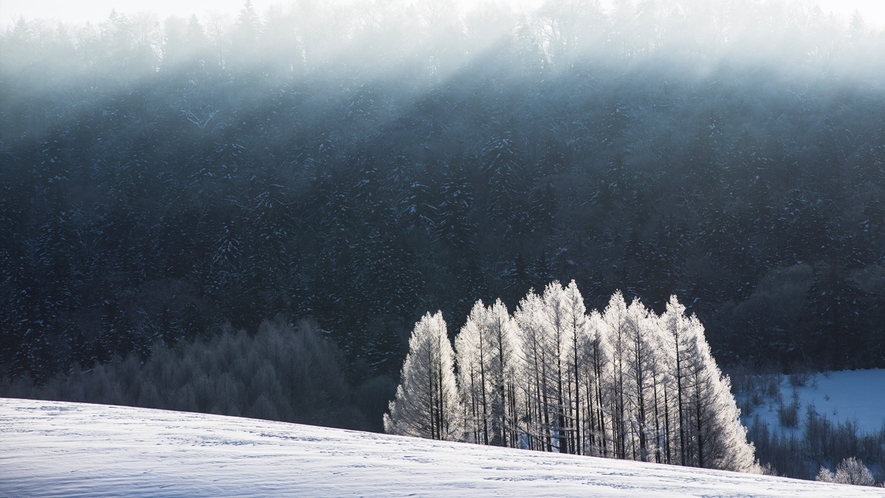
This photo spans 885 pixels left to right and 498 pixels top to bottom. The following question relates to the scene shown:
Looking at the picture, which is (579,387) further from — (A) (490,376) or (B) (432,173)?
(B) (432,173)

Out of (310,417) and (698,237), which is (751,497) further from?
(698,237)

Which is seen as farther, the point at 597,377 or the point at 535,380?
the point at 535,380

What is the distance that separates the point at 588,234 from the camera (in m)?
89.2

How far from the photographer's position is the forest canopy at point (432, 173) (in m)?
78.3

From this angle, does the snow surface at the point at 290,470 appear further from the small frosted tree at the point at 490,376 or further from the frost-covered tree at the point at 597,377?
the small frosted tree at the point at 490,376

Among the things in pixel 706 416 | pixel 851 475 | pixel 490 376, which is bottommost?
pixel 851 475

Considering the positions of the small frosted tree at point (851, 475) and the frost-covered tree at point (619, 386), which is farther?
the frost-covered tree at point (619, 386)

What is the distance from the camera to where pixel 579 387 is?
4262 centimetres

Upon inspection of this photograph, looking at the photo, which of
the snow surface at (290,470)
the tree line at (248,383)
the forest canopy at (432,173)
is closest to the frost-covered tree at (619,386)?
the snow surface at (290,470)

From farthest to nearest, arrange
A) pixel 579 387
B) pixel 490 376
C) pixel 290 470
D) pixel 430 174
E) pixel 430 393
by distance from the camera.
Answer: pixel 430 174, pixel 490 376, pixel 430 393, pixel 579 387, pixel 290 470

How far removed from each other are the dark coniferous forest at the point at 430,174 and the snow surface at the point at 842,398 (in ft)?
15.3

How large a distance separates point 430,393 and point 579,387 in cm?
1130

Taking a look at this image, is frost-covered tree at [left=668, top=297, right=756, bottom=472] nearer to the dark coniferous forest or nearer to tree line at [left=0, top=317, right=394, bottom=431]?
tree line at [left=0, top=317, right=394, bottom=431]

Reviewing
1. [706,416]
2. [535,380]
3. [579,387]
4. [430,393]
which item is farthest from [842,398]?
[430,393]
